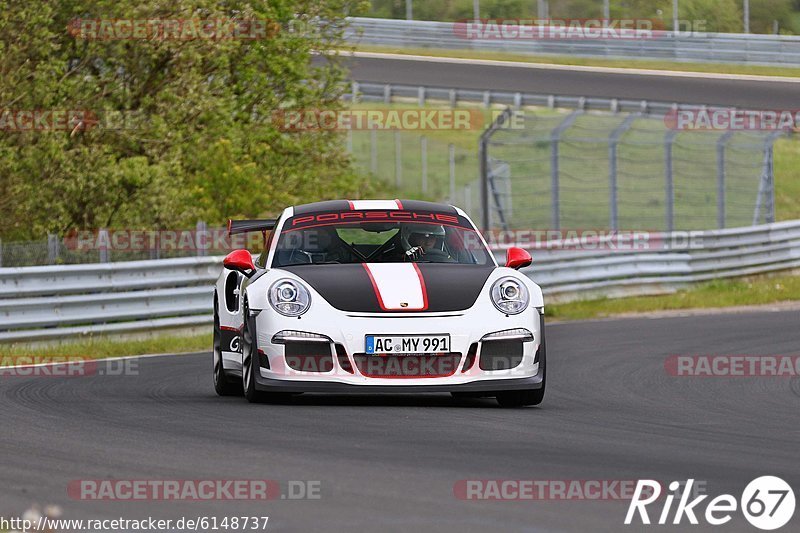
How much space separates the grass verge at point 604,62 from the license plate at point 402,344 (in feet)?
117

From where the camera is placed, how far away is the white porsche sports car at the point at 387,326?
900 centimetres

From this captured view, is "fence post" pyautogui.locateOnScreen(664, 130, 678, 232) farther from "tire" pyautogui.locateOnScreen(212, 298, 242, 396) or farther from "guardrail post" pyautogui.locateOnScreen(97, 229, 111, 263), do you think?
"tire" pyautogui.locateOnScreen(212, 298, 242, 396)

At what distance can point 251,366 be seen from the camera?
9.37 metres

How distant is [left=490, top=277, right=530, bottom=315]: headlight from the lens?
9289 millimetres

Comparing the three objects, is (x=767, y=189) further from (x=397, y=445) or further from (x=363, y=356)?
(x=397, y=445)

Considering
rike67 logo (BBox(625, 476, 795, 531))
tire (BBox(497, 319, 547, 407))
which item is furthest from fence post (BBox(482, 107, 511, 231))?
rike67 logo (BBox(625, 476, 795, 531))

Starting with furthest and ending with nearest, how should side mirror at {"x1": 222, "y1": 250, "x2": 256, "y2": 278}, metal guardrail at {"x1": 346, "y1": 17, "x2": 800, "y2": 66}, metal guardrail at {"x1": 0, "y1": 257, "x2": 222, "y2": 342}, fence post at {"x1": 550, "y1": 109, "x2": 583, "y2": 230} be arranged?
metal guardrail at {"x1": 346, "y1": 17, "x2": 800, "y2": 66}
fence post at {"x1": 550, "y1": 109, "x2": 583, "y2": 230}
metal guardrail at {"x1": 0, "y1": 257, "x2": 222, "y2": 342}
side mirror at {"x1": 222, "y1": 250, "x2": 256, "y2": 278}
